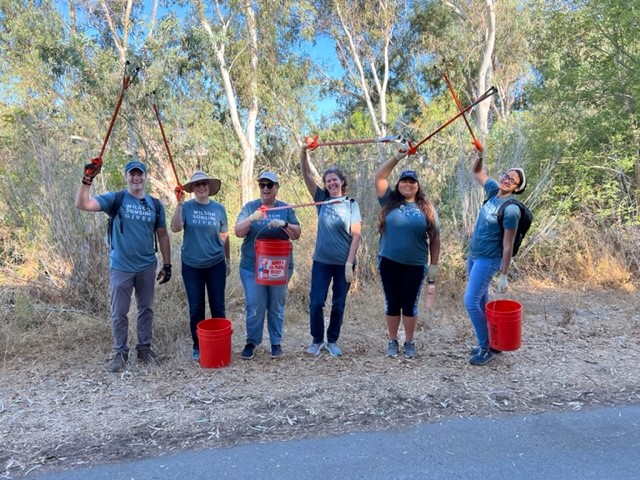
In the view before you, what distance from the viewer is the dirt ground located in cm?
292

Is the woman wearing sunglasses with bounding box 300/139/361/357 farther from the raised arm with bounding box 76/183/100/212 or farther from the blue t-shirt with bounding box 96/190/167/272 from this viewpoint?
the raised arm with bounding box 76/183/100/212

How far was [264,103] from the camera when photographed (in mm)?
19781

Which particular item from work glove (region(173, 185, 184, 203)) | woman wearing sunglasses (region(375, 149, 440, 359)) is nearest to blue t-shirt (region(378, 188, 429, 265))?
woman wearing sunglasses (region(375, 149, 440, 359))

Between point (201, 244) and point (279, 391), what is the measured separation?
1373 millimetres

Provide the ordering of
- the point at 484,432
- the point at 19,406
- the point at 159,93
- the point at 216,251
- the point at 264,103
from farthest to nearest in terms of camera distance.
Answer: the point at 264,103 < the point at 159,93 < the point at 216,251 < the point at 19,406 < the point at 484,432

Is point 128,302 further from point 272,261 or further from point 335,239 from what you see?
point 335,239

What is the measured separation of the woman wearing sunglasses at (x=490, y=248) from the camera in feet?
12.1

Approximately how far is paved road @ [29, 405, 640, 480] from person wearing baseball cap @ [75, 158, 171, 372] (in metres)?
1.49

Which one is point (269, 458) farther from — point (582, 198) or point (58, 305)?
point (582, 198)

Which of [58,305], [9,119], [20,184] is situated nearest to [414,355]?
[58,305]

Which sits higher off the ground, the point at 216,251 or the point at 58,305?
the point at 216,251

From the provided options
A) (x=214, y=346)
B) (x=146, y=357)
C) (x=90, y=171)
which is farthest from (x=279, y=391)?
(x=90, y=171)

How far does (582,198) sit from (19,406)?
8251 mm

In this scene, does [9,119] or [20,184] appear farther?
[9,119]
